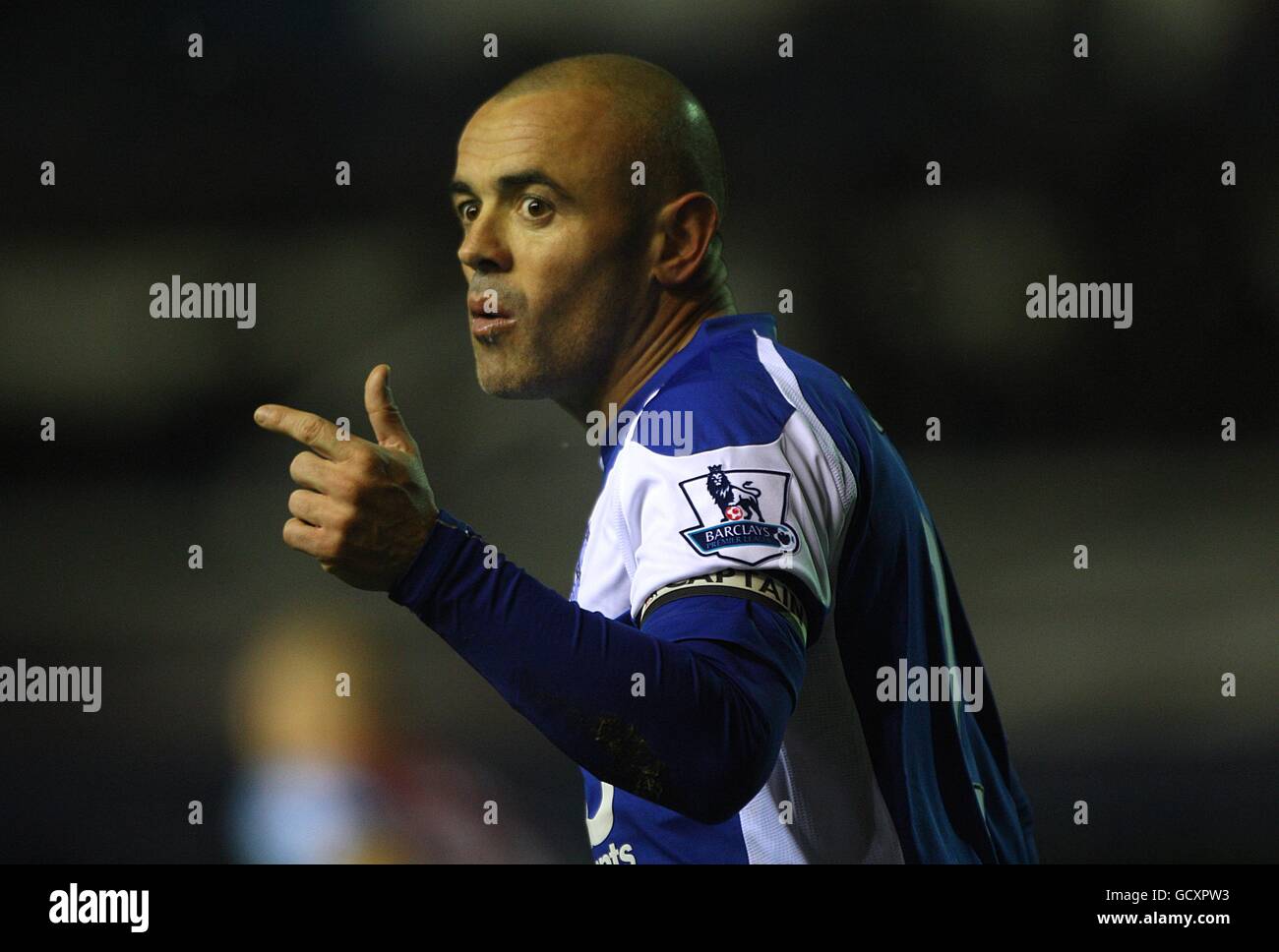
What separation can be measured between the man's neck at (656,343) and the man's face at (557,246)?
35 mm

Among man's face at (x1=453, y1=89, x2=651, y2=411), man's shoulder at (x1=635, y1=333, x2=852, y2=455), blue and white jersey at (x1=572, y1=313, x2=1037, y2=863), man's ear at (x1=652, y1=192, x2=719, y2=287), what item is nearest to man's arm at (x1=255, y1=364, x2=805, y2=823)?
blue and white jersey at (x1=572, y1=313, x2=1037, y2=863)

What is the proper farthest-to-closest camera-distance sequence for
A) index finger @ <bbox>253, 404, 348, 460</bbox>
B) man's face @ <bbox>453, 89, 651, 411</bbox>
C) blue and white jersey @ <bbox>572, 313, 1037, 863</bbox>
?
1. man's face @ <bbox>453, 89, 651, 411</bbox>
2. blue and white jersey @ <bbox>572, 313, 1037, 863</bbox>
3. index finger @ <bbox>253, 404, 348, 460</bbox>

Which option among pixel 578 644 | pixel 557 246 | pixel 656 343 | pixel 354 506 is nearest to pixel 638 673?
pixel 578 644

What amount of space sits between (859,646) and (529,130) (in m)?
1.35

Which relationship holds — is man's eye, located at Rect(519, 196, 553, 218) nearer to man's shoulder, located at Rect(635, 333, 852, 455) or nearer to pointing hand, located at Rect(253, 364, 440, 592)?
man's shoulder, located at Rect(635, 333, 852, 455)

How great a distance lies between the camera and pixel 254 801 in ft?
11.0

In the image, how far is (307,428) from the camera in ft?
7.38

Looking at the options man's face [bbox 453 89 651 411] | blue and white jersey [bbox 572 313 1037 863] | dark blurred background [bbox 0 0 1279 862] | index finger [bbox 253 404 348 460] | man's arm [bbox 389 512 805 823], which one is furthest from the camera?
dark blurred background [bbox 0 0 1279 862]

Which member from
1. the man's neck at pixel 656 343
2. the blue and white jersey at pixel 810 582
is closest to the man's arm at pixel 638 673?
the blue and white jersey at pixel 810 582

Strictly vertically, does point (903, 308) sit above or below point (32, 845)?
above

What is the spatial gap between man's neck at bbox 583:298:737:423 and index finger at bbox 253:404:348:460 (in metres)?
0.88

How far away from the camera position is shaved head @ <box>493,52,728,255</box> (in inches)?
116

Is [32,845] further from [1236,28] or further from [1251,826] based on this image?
[1236,28]
